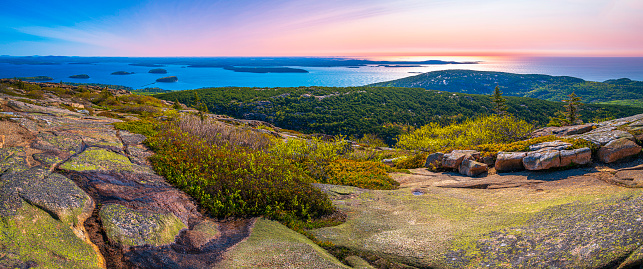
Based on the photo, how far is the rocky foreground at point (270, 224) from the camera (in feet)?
14.4

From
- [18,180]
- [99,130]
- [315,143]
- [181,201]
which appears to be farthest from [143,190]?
[315,143]

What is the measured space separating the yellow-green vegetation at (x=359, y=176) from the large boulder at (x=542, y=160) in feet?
16.1

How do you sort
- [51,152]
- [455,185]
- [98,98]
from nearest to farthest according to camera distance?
1. [51,152]
2. [455,185]
3. [98,98]

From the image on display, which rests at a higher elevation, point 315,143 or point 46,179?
point 46,179

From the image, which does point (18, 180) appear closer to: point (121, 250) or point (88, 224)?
point (88, 224)

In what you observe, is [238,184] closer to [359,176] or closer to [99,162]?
[99,162]

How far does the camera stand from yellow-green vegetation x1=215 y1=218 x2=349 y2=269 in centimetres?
483

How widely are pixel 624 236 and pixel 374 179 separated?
23.9 feet

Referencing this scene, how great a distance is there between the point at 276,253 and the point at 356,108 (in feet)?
395

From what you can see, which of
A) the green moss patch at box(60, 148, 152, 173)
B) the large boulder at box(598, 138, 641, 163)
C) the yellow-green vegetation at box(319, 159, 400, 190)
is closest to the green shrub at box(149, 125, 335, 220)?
the green moss patch at box(60, 148, 152, 173)

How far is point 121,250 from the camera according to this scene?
459cm

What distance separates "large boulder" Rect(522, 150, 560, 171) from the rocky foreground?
749 millimetres

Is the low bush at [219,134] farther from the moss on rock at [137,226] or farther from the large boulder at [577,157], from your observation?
the large boulder at [577,157]

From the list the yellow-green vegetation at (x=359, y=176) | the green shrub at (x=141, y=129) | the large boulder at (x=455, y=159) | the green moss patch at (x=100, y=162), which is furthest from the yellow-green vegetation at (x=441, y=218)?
the green shrub at (x=141, y=129)
